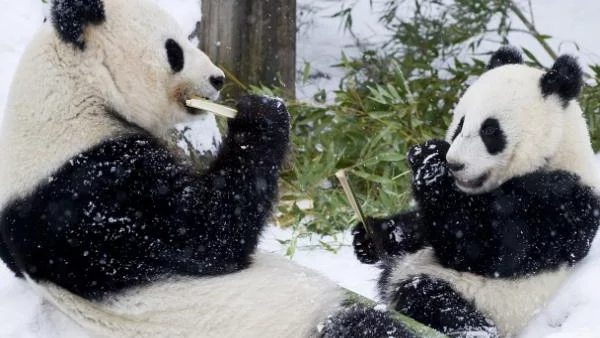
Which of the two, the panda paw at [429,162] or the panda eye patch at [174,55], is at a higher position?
the panda eye patch at [174,55]

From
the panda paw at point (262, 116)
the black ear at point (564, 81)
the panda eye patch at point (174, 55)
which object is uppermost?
the panda eye patch at point (174, 55)

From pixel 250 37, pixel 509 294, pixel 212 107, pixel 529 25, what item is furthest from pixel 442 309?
pixel 529 25

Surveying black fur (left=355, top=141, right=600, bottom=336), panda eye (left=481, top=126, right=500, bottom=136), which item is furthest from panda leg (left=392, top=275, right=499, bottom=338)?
panda eye (left=481, top=126, right=500, bottom=136)

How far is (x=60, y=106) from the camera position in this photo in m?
2.75

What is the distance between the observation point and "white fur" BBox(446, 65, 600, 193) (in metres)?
3.15

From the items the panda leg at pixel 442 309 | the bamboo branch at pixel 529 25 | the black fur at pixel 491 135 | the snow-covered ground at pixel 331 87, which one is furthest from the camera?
the bamboo branch at pixel 529 25

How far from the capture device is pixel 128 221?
2633mm

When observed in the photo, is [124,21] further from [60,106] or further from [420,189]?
[420,189]

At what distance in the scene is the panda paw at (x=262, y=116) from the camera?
297 centimetres

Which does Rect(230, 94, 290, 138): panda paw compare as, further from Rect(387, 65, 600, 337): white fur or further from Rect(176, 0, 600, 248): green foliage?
Rect(176, 0, 600, 248): green foliage

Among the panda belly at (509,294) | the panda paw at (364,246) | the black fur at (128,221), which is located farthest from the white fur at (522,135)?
the black fur at (128,221)

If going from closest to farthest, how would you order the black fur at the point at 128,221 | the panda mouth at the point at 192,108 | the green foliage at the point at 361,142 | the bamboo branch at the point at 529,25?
1. the black fur at the point at 128,221
2. the panda mouth at the point at 192,108
3. the green foliage at the point at 361,142
4. the bamboo branch at the point at 529,25

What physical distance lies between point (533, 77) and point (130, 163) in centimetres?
146

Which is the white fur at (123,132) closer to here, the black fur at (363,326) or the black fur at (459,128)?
the black fur at (363,326)
